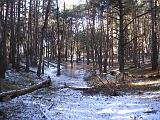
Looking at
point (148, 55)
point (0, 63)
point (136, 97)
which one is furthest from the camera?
point (148, 55)

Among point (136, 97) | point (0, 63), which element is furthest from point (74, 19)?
point (136, 97)

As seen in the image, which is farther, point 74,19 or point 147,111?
point 74,19

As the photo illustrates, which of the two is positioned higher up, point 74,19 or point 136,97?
point 74,19

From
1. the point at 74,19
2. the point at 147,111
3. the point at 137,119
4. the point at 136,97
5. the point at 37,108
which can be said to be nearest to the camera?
the point at 137,119

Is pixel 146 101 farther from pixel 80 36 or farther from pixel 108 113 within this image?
pixel 80 36

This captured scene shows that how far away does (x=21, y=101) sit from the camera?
15492 mm

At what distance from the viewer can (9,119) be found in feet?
37.4

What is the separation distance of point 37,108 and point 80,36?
2873 inches

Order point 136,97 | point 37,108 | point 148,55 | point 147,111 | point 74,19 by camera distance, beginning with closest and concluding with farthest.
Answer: point 147,111 < point 37,108 < point 136,97 < point 148,55 < point 74,19

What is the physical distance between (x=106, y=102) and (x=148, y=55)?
6170cm

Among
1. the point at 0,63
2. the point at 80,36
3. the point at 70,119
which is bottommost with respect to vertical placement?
the point at 70,119

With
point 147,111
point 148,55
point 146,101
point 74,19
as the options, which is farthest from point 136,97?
point 74,19

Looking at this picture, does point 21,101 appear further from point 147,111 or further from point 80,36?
point 80,36

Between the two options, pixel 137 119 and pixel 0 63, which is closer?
pixel 137 119
